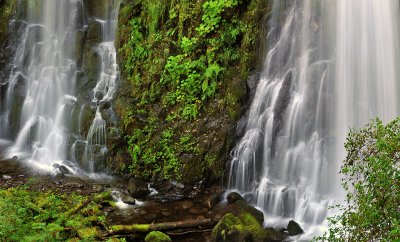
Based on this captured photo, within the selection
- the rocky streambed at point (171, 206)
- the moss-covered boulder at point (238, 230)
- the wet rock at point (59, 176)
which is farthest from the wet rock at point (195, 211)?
the wet rock at point (59, 176)

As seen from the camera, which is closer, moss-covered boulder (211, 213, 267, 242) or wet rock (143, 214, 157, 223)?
moss-covered boulder (211, 213, 267, 242)

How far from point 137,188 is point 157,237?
2743mm

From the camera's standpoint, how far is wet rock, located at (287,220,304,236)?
10.4 meters

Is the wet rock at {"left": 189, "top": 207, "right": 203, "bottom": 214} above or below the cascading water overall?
below

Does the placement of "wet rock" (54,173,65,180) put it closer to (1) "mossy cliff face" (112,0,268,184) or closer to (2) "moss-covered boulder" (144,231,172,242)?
(1) "mossy cliff face" (112,0,268,184)

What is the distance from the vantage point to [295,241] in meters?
10.1

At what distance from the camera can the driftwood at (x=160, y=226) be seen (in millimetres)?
10203

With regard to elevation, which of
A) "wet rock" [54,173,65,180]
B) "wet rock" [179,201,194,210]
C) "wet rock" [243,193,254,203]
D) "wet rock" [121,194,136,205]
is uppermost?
"wet rock" [54,173,65,180]

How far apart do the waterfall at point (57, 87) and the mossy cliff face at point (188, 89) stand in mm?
1099

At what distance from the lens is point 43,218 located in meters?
9.26

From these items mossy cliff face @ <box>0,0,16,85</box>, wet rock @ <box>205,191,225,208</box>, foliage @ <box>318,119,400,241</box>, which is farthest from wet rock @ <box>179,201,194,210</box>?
mossy cliff face @ <box>0,0,16,85</box>

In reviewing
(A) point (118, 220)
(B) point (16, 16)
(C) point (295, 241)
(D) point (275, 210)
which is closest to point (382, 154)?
(C) point (295, 241)

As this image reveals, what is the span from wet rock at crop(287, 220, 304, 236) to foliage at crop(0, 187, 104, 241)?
4.43m

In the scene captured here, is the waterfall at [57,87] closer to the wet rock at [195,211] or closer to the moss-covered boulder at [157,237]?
the wet rock at [195,211]
